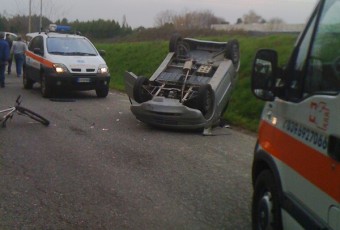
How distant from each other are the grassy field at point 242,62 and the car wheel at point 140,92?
7.13 ft

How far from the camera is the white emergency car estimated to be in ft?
46.9

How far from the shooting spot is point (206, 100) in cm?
986

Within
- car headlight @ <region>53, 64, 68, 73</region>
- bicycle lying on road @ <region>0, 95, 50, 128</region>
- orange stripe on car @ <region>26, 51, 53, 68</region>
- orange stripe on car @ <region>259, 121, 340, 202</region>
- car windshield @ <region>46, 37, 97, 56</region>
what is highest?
car windshield @ <region>46, 37, 97, 56</region>

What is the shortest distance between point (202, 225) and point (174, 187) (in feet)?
4.41

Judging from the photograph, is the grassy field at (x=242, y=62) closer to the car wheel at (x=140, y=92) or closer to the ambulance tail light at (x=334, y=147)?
the ambulance tail light at (x=334, y=147)

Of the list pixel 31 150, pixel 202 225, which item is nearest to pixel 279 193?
pixel 202 225

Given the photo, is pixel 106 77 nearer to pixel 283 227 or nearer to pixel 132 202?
pixel 132 202

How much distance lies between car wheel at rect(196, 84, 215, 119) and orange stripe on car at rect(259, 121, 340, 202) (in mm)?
5277

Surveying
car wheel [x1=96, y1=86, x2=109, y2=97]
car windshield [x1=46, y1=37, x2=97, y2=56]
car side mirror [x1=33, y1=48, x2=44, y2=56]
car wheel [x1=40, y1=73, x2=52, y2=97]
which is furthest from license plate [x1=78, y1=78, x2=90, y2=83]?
car side mirror [x1=33, y1=48, x2=44, y2=56]

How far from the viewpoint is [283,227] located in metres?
3.79

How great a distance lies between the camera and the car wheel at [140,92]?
10.6m

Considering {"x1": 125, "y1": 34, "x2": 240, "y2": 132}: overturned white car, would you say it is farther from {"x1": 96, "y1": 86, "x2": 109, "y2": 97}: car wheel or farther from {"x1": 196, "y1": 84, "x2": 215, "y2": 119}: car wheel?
{"x1": 96, "y1": 86, "x2": 109, "y2": 97}: car wheel

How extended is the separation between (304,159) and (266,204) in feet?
2.78

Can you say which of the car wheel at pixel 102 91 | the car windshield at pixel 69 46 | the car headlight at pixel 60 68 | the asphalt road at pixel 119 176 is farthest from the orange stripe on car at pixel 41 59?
the asphalt road at pixel 119 176
